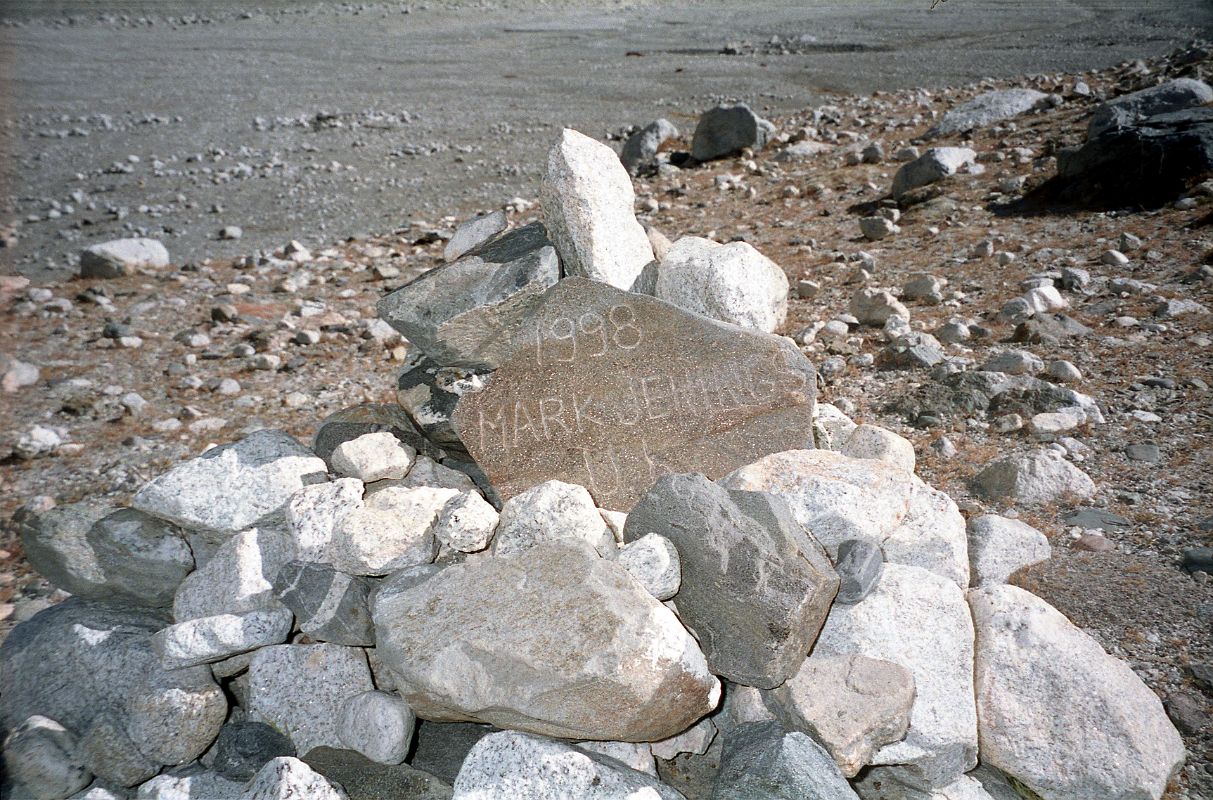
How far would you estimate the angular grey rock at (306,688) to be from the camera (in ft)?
10.7

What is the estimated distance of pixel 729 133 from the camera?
1038 centimetres

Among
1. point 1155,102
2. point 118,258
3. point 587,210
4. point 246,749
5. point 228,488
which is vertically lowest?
point 118,258

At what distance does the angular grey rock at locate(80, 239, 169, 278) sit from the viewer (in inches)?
311

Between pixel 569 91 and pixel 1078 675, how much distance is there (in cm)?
1319

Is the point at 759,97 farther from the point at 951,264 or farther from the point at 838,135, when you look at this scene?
the point at 951,264

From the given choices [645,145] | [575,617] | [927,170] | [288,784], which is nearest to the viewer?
[288,784]

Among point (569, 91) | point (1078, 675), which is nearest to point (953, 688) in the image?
point (1078, 675)

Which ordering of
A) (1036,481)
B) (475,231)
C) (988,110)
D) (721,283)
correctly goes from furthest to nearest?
(988,110) < (475,231) < (721,283) < (1036,481)

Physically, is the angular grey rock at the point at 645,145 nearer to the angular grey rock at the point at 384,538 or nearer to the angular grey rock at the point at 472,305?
the angular grey rock at the point at 472,305

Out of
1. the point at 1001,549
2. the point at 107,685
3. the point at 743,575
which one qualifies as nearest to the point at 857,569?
the point at 743,575

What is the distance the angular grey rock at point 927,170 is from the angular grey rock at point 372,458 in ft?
19.9

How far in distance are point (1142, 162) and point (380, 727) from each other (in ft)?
23.4

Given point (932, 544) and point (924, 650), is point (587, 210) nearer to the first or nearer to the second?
point (932, 544)

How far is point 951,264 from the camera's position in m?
6.83
